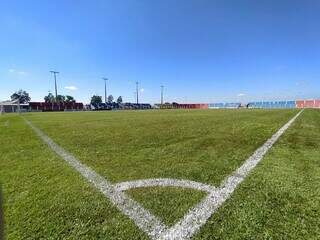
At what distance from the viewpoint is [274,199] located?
296 centimetres

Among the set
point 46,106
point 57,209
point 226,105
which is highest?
point 57,209

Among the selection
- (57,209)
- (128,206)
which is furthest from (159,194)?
(57,209)

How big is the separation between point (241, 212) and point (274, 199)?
1.94ft

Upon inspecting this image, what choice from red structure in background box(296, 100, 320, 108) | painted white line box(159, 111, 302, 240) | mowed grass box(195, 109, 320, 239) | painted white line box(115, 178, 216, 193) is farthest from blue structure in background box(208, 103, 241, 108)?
painted white line box(115, 178, 216, 193)

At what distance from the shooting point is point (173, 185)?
3465 millimetres

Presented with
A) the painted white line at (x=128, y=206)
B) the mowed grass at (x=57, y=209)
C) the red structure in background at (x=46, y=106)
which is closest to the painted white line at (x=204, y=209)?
the painted white line at (x=128, y=206)

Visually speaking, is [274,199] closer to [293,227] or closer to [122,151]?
[293,227]

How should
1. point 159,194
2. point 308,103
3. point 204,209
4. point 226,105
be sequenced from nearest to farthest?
point 204,209 → point 159,194 → point 308,103 → point 226,105

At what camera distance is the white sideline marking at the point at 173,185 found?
2.32m

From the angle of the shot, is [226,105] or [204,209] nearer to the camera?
[204,209]

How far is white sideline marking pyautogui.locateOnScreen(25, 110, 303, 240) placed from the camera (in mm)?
2324

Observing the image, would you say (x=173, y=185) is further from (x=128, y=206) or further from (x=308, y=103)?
(x=308, y=103)

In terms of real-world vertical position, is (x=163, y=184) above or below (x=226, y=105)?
above

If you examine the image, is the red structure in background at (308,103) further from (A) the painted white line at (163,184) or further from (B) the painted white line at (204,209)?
(A) the painted white line at (163,184)
